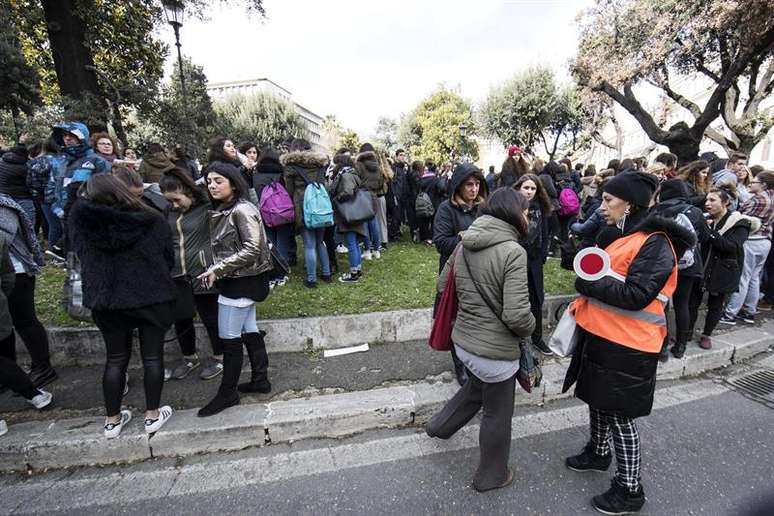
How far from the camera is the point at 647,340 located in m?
2.15

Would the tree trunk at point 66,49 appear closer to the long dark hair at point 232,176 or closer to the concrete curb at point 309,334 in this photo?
the concrete curb at point 309,334

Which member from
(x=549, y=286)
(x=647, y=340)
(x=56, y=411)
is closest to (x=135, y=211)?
(x=56, y=411)

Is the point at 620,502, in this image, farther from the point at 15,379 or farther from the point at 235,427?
the point at 15,379

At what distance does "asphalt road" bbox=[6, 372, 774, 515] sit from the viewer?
2.34 m

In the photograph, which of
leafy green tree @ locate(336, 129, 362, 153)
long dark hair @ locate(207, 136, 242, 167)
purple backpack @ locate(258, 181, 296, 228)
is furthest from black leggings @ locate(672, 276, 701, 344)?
leafy green tree @ locate(336, 129, 362, 153)

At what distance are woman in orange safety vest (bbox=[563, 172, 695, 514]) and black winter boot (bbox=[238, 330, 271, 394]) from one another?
8.62 ft

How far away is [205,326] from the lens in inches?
152

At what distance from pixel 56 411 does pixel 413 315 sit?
3.51m

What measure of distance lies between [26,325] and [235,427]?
91.6 inches

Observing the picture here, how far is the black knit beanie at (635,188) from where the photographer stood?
234cm

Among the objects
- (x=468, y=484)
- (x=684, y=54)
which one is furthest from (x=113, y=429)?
(x=684, y=54)

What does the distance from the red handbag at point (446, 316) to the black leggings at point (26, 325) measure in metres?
3.67

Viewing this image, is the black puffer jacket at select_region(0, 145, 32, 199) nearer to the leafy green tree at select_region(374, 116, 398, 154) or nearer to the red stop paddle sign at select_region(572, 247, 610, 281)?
the red stop paddle sign at select_region(572, 247, 610, 281)

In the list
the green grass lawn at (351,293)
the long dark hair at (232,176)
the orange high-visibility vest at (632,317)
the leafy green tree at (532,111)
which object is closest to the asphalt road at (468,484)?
the orange high-visibility vest at (632,317)
